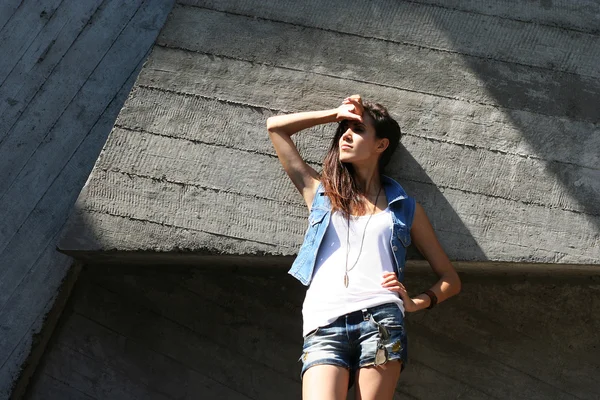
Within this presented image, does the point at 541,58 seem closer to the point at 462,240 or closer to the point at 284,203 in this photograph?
the point at 462,240

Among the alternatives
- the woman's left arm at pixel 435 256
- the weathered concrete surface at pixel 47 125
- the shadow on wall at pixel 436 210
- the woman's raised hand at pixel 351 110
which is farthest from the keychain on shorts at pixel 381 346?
the weathered concrete surface at pixel 47 125

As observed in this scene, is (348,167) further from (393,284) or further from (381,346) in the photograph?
(381,346)

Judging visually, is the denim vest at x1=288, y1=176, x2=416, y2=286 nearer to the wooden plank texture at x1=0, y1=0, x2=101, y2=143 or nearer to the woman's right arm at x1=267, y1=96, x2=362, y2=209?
the woman's right arm at x1=267, y1=96, x2=362, y2=209

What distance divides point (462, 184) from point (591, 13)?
1.16 metres

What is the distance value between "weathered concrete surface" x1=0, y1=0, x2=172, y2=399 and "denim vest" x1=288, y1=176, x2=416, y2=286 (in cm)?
162

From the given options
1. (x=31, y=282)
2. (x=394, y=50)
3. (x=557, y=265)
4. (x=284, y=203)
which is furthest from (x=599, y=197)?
(x=31, y=282)

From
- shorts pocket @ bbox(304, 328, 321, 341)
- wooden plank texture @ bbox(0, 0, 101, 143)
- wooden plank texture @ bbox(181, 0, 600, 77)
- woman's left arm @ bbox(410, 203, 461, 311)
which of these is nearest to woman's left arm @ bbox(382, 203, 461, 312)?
woman's left arm @ bbox(410, 203, 461, 311)

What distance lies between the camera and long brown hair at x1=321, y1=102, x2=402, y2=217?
3494 millimetres

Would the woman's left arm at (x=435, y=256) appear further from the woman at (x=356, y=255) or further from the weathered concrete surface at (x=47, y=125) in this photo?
the weathered concrete surface at (x=47, y=125)

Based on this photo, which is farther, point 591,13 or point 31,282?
point 31,282

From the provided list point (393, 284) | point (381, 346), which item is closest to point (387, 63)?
point (393, 284)

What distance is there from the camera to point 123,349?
14.4 feet

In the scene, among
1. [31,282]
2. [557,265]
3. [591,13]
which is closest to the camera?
[557,265]

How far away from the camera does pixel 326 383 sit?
3131 millimetres
